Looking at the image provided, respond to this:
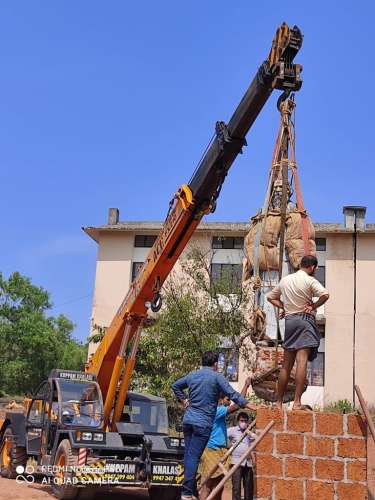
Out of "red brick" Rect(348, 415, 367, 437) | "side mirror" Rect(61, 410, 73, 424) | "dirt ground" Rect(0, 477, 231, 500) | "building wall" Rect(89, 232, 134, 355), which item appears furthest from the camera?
"building wall" Rect(89, 232, 134, 355)

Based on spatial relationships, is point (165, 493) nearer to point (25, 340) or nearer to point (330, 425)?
point (330, 425)

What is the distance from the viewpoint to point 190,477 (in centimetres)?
671

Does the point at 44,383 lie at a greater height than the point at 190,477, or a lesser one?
greater

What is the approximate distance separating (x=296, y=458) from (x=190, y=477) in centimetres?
109

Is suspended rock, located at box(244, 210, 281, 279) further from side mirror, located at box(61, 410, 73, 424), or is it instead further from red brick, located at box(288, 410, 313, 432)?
side mirror, located at box(61, 410, 73, 424)

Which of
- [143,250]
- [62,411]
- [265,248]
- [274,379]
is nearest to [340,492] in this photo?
[274,379]

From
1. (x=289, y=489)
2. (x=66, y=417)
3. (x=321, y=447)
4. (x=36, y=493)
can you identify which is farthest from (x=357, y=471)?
(x=36, y=493)

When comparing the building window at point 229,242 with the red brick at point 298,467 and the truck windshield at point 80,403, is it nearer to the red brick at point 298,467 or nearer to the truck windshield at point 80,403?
the truck windshield at point 80,403

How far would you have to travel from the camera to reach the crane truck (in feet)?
35.1

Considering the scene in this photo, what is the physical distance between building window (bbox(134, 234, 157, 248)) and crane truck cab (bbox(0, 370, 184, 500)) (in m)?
17.2

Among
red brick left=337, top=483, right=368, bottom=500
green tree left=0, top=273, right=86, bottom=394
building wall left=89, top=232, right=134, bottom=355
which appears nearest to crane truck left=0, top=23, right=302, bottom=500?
red brick left=337, top=483, right=368, bottom=500

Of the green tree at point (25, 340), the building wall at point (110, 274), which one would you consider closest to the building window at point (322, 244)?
the building wall at point (110, 274)

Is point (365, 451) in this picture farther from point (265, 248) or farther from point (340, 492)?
point (265, 248)

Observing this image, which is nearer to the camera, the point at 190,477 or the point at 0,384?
the point at 190,477
